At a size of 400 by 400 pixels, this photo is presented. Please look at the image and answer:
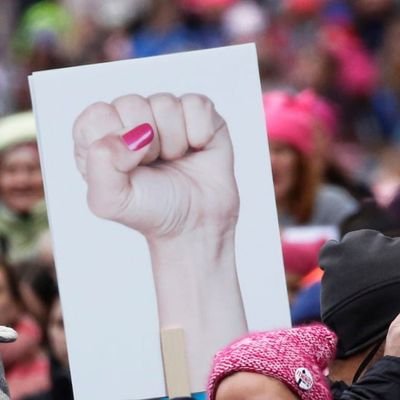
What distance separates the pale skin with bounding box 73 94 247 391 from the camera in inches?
129

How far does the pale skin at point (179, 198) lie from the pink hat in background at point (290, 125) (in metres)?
3.28

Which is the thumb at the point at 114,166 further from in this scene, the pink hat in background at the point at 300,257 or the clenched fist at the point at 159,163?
the pink hat in background at the point at 300,257

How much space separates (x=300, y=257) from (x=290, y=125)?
1.08 m

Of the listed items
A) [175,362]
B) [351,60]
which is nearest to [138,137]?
[175,362]

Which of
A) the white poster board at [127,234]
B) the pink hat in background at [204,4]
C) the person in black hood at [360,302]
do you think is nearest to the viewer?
the person in black hood at [360,302]

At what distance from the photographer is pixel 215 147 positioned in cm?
333

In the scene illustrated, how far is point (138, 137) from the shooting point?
330 cm

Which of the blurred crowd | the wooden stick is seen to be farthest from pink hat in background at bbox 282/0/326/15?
the wooden stick

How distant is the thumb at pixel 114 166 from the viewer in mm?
3285

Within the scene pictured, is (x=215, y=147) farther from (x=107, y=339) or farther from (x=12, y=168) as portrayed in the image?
(x=12, y=168)

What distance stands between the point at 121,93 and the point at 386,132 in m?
9.27

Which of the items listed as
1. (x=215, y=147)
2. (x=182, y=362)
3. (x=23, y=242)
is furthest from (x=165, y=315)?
(x=23, y=242)

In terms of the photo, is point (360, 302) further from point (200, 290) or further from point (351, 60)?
point (351, 60)

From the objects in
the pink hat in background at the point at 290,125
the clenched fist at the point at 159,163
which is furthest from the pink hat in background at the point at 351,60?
the clenched fist at the point at 159,163
